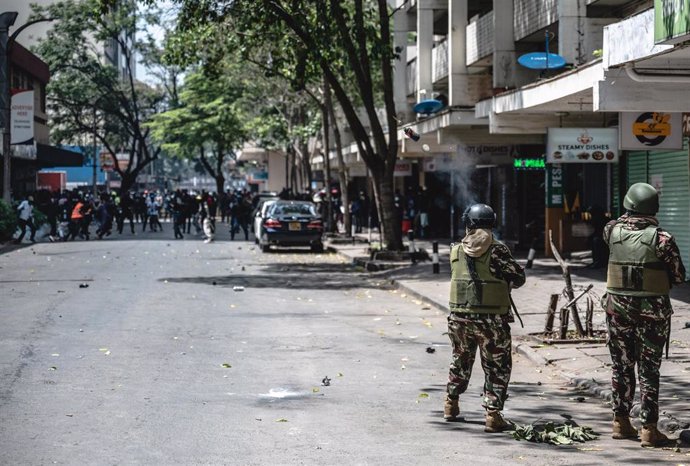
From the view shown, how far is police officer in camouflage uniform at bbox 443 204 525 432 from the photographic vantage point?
8.36 meters

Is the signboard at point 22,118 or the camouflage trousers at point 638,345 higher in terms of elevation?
the signboard at point 22,118

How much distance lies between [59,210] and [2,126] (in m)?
4.37

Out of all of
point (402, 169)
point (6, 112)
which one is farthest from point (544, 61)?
point (402, 169)

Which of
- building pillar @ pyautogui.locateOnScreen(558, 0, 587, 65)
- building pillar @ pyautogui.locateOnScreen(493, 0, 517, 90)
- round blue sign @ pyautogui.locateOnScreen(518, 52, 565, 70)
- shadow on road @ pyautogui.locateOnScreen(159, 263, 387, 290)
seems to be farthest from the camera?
building pillar @ pyautogui.locateOnScreen(493, 0, 517, 90)

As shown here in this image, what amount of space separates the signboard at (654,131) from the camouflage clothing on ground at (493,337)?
1044 centimetres

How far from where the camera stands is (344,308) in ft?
59.2

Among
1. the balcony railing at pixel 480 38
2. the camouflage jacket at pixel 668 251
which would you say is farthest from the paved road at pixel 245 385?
the balcony railing at pixel 480 38

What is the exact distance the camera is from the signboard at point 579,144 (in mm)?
21703

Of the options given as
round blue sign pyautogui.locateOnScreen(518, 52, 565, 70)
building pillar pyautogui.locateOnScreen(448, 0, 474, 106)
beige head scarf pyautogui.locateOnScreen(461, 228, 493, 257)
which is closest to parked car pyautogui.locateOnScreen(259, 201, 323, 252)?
building pillar pyautogui.locateOnScreen(448, 0, 474, 106)

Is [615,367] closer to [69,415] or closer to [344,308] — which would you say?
[69,415]

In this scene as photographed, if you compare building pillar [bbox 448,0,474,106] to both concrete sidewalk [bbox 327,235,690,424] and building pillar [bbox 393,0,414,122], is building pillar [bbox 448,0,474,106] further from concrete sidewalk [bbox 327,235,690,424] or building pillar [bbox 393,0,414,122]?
concrete sidewalk [bbox 327,235,690,424]

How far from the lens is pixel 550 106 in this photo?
2261 cm

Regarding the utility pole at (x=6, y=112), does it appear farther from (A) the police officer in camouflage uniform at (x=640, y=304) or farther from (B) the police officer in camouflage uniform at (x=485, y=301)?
(A) the police officer in camouflage uniform at (x=640, y=304)

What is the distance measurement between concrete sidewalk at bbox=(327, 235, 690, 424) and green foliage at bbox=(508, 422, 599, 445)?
0.74 m
